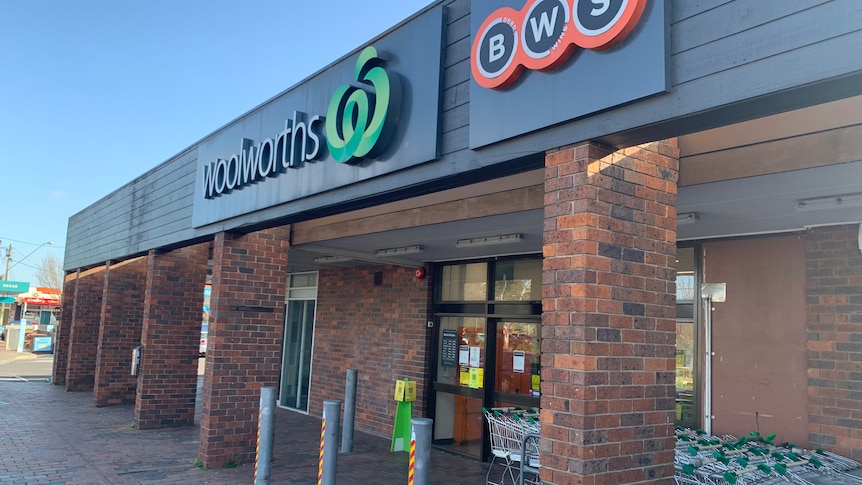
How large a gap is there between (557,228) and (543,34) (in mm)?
1163

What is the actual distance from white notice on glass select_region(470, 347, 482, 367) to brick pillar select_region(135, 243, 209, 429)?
5.00 metres

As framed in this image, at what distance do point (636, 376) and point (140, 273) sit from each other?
514 inches

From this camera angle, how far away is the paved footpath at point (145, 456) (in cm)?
763

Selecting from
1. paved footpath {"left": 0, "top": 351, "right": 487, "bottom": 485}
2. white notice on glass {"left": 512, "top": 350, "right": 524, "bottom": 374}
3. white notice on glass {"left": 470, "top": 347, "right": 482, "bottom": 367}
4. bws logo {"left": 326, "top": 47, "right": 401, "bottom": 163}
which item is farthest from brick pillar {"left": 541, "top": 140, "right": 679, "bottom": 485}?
white notice on glass {"left": 470, "top": 347, "right": 482, "bottom": 367}

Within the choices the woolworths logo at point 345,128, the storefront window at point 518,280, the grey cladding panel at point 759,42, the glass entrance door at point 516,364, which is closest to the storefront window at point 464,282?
the storefront window at point 518,280

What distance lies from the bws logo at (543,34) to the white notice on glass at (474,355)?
6.18 m

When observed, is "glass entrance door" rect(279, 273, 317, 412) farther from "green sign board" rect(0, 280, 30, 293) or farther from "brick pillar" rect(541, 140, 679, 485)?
"green sign board" rect(0, 280, 30, 293)

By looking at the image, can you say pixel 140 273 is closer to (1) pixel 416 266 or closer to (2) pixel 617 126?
(1) pixel 416 266

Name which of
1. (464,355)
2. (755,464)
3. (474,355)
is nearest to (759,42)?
(755,464)

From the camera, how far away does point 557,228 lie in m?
3.67

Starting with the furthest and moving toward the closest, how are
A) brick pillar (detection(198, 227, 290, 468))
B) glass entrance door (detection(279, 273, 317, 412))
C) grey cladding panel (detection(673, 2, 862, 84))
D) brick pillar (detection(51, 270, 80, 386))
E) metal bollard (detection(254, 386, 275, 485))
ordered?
1. brick pillar (detection(51, 270, 80, 386))
2. glass entrance door (detection(279, 273, 317, 412))
3. brick pillar (detection(198, 227, 290, 468))
4. metal bollard (detection(254, 386, 275, 485))
5. grey cladding panel (detection(673, 2, 862, 84))

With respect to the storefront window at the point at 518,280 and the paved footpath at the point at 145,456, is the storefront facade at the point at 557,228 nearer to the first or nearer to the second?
the storefront window at the point at 518,280

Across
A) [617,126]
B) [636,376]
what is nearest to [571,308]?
[636,376]

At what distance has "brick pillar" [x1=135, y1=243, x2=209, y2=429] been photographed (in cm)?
1110
